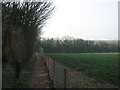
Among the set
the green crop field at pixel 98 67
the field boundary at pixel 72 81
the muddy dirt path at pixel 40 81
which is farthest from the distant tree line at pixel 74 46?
the field boundary at pixel 72 81

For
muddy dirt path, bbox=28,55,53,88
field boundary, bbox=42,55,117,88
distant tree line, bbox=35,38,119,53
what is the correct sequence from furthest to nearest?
1. distant tree line, bbox=35,38,119,53
2. muddy dirt path, bbox=28,55,53,88
3. field boundary, bbox=42,55,117,88

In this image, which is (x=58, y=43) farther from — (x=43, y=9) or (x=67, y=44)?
(x=43, y=9)

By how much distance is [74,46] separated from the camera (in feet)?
307

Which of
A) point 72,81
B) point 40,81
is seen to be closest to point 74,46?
point 40,81

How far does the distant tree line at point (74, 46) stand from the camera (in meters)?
83.6

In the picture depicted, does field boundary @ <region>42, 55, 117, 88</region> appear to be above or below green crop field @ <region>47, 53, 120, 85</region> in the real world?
above

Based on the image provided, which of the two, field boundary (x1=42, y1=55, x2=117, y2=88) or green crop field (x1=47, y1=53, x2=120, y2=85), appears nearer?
field boundary (x1=42, y1=55, x2=117, y2=88)

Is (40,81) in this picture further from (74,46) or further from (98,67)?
(74,46)

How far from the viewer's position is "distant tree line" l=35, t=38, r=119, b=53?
83637 millimetres

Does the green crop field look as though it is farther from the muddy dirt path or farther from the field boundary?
the muddy dirt path

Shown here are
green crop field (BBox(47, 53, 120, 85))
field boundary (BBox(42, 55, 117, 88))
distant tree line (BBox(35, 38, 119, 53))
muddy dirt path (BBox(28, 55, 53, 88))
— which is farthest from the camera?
distant tree line (BBox(35, 38, 119, 53))

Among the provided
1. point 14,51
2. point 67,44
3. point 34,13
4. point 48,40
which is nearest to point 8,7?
point 14,51

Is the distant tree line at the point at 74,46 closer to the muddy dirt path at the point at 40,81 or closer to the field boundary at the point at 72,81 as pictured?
the muddy dirt path at the point at 40,81

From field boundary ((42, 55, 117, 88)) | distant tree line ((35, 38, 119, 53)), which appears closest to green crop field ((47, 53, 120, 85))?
field boundary ((42, 55, 117, 88))
